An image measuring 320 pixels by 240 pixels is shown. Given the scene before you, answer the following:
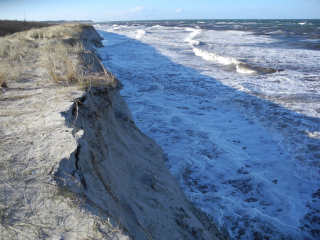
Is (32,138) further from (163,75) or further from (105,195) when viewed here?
(163,75)

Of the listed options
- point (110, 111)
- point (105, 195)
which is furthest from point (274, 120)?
point (105, 195)

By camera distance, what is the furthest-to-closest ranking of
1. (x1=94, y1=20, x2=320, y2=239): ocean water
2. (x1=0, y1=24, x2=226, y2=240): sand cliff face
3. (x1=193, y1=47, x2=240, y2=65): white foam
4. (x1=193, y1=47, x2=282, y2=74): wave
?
(x1=193, y1=47, x2=240, y2=65): white foam < (x1=193, y1=47, x2=282, y2=74): wave < (x1=94, y1=20, x2=320, y2=239): ocean water < (x1=0, y1=24, x2=226, y2=240): sand cliff face

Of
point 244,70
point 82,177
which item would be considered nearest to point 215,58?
point 244,70

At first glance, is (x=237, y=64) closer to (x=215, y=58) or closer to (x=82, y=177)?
(x=215, y=58)

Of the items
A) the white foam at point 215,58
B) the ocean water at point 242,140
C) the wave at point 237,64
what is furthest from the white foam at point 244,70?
the white foam at point 215,58

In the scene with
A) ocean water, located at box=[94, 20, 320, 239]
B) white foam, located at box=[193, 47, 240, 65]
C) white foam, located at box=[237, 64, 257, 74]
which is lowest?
ocean water, located at box=[94, 20, 320, 239]

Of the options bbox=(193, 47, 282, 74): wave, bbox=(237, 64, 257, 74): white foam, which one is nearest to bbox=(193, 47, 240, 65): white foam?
bbox=(193, 47, 282, 74): wave

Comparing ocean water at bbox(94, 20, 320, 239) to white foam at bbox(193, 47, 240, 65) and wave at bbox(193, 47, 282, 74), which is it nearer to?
wave at bbox(193, 47, 282, 74)

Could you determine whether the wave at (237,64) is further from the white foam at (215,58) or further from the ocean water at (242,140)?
the ocean water at (242,140)

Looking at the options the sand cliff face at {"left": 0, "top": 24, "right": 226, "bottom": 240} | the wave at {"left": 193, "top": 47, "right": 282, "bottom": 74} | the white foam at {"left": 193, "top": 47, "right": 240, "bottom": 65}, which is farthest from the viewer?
the white foam at {"left": 193, "top": 47, "right": 240, "bottom": 65}
